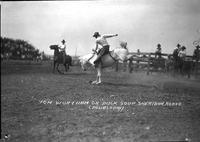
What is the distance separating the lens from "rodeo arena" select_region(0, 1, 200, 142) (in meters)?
4.25

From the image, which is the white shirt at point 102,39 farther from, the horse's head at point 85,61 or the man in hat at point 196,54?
the man in hat at point 196,54

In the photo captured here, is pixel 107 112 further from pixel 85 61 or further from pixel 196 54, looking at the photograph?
pixel 85 61

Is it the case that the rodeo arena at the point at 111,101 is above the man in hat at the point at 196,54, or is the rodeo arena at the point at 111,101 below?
below

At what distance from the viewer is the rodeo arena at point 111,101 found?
4.25 m

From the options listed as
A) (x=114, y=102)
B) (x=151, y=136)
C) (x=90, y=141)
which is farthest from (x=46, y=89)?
(x=151, y=136)

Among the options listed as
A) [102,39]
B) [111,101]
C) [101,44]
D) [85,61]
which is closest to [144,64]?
[85,61]

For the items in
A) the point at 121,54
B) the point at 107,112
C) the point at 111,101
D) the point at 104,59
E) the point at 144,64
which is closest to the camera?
the point at 107,112

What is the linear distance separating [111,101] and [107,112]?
26 centimetres

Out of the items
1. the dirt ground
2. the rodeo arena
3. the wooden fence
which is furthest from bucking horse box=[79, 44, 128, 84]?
the dirt ground

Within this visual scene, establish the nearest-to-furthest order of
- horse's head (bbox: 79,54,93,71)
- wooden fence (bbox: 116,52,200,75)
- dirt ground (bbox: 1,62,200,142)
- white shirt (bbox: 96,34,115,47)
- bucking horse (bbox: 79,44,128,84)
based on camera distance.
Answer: dirt ground (bbox: 1,62,200,142) → white shirt (bbox: 96,34,115,47) → bucking horse (bbox: 79,44,128,84) → wooden fence (bbox: 116,52,200,75) → horse's head (bbox: 79,54,93,71)

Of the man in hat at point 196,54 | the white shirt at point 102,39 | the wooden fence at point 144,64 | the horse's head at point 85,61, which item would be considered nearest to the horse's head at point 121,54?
the wooden fence at point 144,64

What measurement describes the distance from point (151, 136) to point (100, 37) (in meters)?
2.41

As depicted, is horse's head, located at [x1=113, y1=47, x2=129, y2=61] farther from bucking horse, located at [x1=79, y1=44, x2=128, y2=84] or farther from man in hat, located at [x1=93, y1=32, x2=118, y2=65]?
man in hat, located at [x1=93, y1=32, x2=118, y2=65]

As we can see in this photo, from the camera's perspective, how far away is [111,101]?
4.95m
